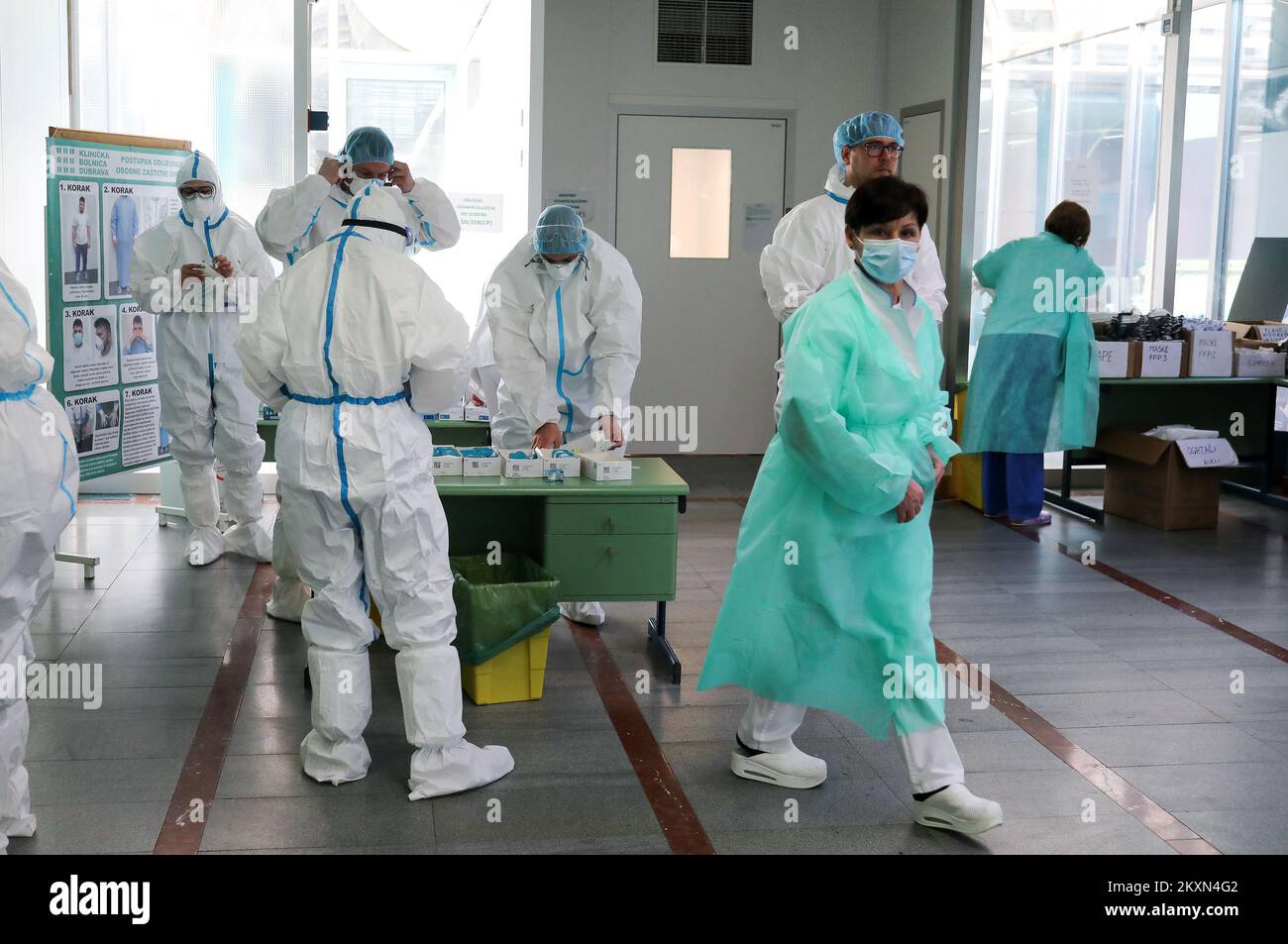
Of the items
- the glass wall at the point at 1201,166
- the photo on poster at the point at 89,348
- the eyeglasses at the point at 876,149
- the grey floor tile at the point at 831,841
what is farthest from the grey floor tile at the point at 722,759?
the glass wall at the point at 1201,166

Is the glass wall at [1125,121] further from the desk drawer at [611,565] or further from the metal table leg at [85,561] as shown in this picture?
the metal table leg at [85,561]

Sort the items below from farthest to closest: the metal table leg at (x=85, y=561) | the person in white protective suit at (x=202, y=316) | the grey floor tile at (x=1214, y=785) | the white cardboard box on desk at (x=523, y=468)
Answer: the person in white protective suit at (x=202, y=316) < the metal table leg at (x=85, y=561) < the white cardboard box on desk at (x=523, y=468) < the grey floor tile at (x=1214, y=785)

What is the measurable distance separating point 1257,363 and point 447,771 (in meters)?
5.12

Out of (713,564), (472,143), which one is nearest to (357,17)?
(472,143)

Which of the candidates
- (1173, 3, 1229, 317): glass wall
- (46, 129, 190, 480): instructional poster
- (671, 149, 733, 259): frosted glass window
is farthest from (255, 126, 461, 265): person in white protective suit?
(1173, 3, 1229, 317): glass wall

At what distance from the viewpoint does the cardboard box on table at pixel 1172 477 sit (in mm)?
6062

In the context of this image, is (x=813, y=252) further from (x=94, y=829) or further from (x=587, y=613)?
(x=94, y=829)

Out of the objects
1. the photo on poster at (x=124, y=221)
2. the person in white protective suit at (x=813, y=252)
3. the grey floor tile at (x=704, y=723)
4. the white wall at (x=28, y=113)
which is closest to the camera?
the grey floor tile at (x=704, y=723)

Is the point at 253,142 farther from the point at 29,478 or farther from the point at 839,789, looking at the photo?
the point at 839,789

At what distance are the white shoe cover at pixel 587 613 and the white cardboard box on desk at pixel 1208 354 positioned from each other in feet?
11.8

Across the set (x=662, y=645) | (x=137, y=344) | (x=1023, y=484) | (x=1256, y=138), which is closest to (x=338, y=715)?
(x=662, y=645)

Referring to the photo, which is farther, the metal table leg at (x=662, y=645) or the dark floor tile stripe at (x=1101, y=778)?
the metal table leg at (x=662, y=645)

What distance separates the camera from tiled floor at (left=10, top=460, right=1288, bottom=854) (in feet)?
9.43

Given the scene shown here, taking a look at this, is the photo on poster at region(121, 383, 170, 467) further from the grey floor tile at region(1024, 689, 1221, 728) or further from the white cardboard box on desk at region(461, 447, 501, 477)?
the grey floor tile at region(1024, 689, 1221, 728)
